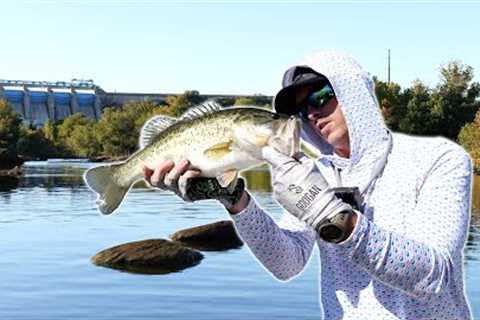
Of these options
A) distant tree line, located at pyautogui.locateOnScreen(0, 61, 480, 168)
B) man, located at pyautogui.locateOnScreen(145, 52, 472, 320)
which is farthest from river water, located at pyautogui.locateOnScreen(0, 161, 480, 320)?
man, located at pyautogui.locateOnScreen(145, 52, 472, 320)

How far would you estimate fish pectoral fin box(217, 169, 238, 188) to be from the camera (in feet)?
14.2

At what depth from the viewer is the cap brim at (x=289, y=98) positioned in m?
4.42

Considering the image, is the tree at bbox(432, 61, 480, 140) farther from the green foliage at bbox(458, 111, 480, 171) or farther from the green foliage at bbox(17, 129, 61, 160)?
the green foliage at bbox(17, 129, 61, 160)

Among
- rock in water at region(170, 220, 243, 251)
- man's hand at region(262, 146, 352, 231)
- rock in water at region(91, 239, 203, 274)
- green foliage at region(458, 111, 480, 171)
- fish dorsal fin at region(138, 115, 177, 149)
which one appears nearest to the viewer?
man's hand at region(262, 146, 352, 231)

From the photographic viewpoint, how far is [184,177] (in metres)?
4.39

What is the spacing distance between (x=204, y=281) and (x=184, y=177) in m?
24.5

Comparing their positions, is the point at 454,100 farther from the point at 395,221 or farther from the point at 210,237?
the point at 395,221

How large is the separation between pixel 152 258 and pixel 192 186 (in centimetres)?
2610

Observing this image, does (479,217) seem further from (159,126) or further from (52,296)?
(159,126)

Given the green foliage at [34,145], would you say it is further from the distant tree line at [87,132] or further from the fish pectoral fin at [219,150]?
the fish pectoral fin at [219,150]

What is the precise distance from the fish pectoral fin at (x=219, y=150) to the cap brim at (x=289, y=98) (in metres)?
0.36

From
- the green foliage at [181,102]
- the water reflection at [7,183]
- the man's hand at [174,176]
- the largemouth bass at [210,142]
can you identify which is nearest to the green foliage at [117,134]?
the green foliage at [181,102]

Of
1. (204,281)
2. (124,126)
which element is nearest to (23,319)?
(204,281)

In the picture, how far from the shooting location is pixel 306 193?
146 inches
